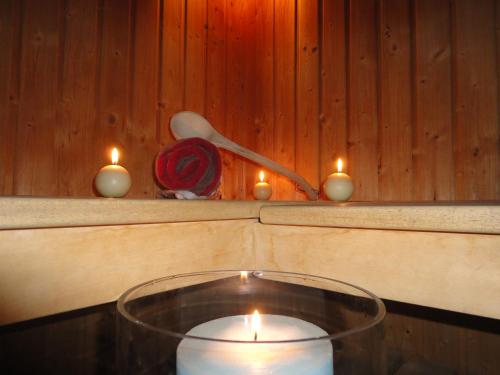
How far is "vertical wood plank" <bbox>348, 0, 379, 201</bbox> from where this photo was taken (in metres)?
1.36

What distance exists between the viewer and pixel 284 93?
1.66 metres

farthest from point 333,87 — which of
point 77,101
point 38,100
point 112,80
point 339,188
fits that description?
point 38,100

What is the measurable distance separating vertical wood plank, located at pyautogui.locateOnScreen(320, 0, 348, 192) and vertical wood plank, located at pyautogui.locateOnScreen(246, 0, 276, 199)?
308 millimetres

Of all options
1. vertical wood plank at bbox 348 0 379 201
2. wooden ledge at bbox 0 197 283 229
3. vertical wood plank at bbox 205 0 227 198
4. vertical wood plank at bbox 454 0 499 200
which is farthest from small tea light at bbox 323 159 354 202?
vertical wood plank at bbox 205 0 227 198

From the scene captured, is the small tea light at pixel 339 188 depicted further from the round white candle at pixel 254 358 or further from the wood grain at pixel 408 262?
the round white candle at pixel 254 358

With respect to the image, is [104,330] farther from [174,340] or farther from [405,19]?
[405,19]

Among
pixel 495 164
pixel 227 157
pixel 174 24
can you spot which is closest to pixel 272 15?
pixel 174 24

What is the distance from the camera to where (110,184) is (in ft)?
2.80

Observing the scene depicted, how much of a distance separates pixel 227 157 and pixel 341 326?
1435mm

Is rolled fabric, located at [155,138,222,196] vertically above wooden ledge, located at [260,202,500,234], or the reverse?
rolled fabric, located at [155,138,222,196]

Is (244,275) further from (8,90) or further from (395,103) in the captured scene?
(395,103)

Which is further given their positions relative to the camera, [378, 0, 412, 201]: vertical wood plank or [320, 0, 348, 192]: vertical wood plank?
[320, 0, 348, 192]: vertical wood plank

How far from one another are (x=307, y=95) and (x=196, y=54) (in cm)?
60

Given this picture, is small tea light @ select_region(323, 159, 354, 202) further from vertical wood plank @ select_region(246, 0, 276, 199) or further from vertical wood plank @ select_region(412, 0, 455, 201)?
vertical wood plank @ select_region(246, 0, 276, 199)
